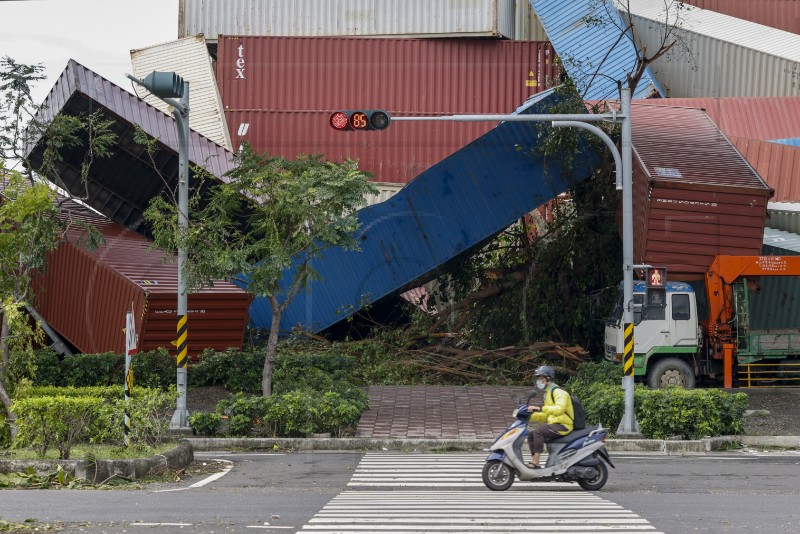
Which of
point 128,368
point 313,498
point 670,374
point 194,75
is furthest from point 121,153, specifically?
point 313,498

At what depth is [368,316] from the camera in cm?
2969

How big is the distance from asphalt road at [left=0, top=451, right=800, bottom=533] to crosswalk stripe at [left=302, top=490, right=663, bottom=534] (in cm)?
25

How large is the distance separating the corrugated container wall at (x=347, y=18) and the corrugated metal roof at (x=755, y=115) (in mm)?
9249

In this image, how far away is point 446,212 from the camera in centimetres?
2714

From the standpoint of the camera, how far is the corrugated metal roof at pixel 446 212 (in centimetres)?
2664

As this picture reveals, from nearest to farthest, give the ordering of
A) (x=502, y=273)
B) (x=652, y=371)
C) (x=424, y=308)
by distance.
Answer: (x=652, y=371) < (x=502, y=273) < (x=424, y=308)

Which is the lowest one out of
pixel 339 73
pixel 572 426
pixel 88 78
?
pixel 572 426

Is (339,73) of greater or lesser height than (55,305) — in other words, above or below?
above

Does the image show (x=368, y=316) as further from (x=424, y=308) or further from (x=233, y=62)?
(x=233, y=62)

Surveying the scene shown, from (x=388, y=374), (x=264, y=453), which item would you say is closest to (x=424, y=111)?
(x=388, y=374)

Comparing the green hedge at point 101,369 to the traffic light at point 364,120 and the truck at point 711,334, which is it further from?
the truck at point 711,334

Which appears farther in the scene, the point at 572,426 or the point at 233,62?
the point at 233,62

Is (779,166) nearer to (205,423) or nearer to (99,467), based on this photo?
(205,423)

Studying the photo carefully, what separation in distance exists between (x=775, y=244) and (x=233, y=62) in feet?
64.4
